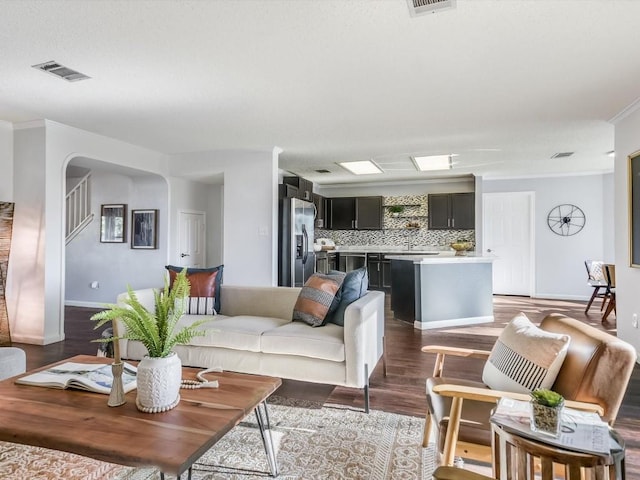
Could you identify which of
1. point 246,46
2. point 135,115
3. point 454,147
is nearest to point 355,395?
point 246,46

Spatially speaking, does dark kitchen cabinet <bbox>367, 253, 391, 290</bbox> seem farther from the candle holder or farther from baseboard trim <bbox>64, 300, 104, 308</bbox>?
the candle holder

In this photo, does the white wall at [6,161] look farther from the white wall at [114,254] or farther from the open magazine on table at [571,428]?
the open magazine on table at [571,428]

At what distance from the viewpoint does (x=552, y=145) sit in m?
5.59

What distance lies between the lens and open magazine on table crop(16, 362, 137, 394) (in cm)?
183

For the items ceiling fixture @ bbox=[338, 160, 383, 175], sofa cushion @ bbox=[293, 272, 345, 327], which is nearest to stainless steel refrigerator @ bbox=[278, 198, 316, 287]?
ceiling fixture @ bbox=[338, 160, 383, 175]

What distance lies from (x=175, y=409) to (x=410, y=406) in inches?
66.9

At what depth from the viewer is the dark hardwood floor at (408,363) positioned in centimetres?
268

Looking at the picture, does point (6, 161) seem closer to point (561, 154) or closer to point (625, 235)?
point (625, 235)

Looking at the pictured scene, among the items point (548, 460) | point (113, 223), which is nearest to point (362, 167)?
point (113, 223)

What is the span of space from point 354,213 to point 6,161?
6.38 metres

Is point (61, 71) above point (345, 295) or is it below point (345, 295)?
above

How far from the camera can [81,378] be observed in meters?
1.86

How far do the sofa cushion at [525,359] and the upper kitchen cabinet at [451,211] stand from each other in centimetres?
665

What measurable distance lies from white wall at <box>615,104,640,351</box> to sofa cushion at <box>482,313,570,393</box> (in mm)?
2800
